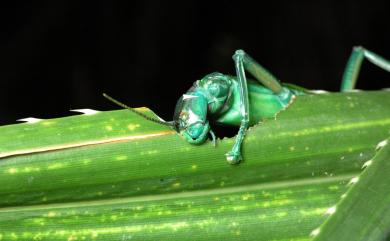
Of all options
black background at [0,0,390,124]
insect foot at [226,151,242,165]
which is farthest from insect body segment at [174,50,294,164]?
black background at [0,0,390,124]

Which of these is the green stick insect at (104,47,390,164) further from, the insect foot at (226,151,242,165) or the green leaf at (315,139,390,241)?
the green leaf at (315,139,390,241)

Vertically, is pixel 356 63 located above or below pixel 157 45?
above

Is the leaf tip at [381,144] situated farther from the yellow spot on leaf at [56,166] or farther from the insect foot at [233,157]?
the yellow spot on leaf at [56,166]

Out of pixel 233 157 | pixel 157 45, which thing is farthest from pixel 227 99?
pixel 157 45

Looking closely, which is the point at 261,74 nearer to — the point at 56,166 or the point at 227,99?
the point at 227,99

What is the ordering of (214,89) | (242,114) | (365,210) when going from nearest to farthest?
(365,210) < (242,114) < (214,89)

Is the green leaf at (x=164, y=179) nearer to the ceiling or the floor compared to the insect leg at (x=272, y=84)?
nearer to the floor

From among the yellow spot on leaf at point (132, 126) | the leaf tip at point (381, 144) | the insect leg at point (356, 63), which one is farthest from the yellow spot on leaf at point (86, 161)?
the insect leg at point (356, 63)

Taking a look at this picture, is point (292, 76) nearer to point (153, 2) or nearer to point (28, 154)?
point (153, 2)
